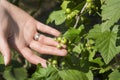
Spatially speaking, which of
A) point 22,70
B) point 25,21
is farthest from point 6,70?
point 25,21

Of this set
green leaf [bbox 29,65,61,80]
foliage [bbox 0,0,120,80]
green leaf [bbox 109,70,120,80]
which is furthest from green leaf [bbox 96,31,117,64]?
green leaf [bbox 29,65,61,80]

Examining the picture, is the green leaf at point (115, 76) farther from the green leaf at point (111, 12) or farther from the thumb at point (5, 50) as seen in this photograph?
the thumb at point (5, 50)

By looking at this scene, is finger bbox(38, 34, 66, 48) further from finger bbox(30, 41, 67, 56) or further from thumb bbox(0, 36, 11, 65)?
thumb bbox(0, 36, 11, 65)

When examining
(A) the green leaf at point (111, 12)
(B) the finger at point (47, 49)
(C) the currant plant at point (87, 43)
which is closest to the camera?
(A) the green leaf at point (111, 12)

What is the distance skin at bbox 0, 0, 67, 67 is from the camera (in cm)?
199

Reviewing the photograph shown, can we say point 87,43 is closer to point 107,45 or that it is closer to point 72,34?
point 72,34

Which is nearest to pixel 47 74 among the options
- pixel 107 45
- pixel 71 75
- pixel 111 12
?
pixel 71 75

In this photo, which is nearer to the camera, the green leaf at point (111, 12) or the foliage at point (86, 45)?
the green leaf at point (111, 12)

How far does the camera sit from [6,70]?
2.80 metres

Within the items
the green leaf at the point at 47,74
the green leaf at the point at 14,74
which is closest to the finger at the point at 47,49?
the green leaf at the point at 47,74

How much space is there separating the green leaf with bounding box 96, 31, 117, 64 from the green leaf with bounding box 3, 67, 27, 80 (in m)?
1.02

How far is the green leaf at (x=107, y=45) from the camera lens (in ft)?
5.91

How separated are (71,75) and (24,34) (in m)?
0.44

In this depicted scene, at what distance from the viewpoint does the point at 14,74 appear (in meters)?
2.79
